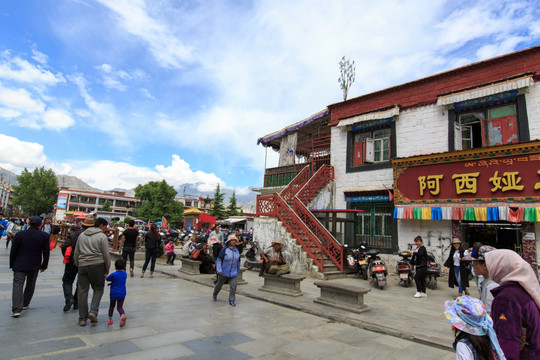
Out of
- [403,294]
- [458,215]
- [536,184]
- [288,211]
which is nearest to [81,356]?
[403,294]

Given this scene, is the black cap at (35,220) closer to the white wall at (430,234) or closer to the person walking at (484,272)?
the person walking at (484,272)

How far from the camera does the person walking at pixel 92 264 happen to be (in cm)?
516

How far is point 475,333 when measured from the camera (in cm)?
224

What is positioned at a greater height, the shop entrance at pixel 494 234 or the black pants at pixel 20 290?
the shop entrance at pixel 494 234

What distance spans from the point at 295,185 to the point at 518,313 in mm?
13433

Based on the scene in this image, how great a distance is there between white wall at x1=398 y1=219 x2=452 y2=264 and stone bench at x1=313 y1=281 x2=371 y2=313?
19.0 feet

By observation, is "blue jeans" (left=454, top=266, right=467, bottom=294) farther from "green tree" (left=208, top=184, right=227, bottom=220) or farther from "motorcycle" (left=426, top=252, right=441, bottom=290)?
"green tree" (left=208, top=184, right=227, bottom=220)

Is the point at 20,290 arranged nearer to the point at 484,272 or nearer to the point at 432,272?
the point at 484,272

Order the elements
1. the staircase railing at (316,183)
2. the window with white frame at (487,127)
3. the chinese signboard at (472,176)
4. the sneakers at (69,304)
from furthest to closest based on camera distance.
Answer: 1. the staircase railing at (316,183)
2. the window with white frame at (487,127)
3. the chinese signboard at (472,176)
4. the sneakers at (69,304)

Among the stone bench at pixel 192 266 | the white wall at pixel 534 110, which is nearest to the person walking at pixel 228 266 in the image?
the stone bench at pixel 192 266

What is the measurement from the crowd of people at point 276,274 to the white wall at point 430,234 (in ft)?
9.93

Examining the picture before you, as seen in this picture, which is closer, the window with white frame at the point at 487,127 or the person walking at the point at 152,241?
the person walking at the point at 152,241

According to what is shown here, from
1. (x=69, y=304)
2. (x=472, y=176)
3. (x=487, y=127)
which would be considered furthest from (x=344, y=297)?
(x=487, y=127)

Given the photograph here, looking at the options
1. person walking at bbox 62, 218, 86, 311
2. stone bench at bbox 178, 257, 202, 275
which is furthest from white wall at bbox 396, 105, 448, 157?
person walking at bbox 62, 218, 86, 311
